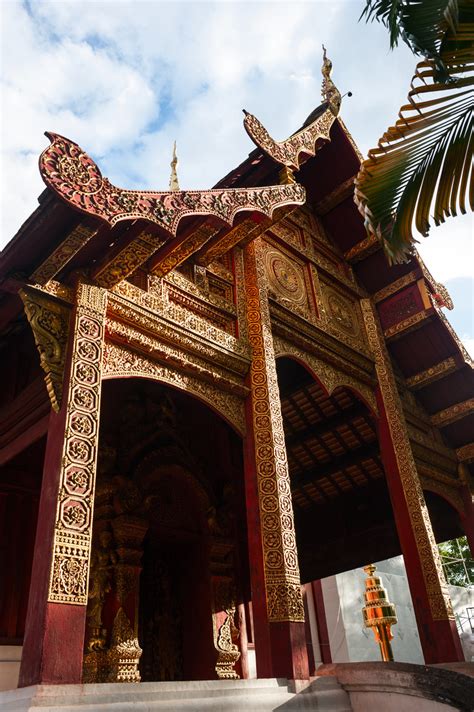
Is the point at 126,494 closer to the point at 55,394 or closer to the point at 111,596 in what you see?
the point at 111,596

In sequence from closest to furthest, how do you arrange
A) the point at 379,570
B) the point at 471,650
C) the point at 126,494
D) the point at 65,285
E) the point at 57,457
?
1. the point at 57,457
2. the point at 65,285
3. the point at 126,494
4. the point at 471,650
5. the point at 379,570

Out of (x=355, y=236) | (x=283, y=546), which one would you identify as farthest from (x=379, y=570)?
(x=283, y=546)

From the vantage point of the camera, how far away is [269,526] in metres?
5.00

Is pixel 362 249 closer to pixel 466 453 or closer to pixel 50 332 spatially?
pixel 466 453

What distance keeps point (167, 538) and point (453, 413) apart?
197 inches

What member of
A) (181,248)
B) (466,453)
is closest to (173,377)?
(181,248)

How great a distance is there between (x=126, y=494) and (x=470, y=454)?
581 cm

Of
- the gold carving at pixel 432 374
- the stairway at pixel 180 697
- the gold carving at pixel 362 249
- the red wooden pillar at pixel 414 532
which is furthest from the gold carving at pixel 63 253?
the gold carving at pixel 432 374

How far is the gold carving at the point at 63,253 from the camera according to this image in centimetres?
400

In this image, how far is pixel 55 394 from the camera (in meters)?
4.06

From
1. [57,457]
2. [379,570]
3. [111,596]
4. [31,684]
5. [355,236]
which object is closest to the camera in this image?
[31,684]

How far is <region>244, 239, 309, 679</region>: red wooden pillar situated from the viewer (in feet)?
14.7

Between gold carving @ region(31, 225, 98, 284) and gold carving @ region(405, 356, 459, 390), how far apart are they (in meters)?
6.57

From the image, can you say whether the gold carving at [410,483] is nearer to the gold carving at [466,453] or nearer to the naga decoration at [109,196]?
the gold carving at [466,453]
